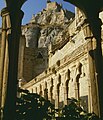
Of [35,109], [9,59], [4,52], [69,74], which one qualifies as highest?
[69,74]

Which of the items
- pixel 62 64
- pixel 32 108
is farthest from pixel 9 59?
pixel 62 64

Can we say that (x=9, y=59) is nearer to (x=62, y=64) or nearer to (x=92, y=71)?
(x=92, y=71)

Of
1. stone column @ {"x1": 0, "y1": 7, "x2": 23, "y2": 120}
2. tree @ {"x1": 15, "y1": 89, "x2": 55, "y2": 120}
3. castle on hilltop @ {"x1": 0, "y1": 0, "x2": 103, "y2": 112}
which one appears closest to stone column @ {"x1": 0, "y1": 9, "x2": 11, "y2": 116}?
stone column @ {"x1": 0, "y1": 7, "x2": 23, "y2": 120}

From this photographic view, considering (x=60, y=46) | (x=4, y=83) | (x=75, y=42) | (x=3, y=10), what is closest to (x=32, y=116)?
(x=4, y=83)

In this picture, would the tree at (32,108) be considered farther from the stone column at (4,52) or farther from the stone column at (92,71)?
the stone column at (92,71)

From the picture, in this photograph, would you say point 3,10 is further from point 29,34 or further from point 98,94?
point 29,34

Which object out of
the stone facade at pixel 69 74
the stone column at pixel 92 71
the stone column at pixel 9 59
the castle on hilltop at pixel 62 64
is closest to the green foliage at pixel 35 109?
the stone column at pixel 9 59

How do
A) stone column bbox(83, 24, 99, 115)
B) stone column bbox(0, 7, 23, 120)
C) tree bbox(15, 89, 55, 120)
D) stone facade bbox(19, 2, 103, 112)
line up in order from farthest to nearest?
stone facade bbox(19, 2, 103, 112)
stone column bbox(83, 24, 99, 115)
stone column bbox(0, 7, 23, 120)
tree bbox(15, 89, 55, 120)

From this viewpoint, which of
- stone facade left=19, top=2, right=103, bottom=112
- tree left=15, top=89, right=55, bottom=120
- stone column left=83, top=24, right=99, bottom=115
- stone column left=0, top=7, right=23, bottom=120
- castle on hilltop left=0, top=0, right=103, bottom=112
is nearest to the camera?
tree left=15, top=89, right=55, bottom=120

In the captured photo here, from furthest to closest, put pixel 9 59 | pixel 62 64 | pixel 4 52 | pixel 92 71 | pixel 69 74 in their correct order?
1. pixel 62 64
2. pixel 69 74
3. pixel 92 71
4. pixel 4 52
5. pixel 9 59

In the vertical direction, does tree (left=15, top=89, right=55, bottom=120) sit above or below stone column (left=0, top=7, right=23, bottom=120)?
below

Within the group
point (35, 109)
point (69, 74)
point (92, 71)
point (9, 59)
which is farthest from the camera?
point (69, 74)

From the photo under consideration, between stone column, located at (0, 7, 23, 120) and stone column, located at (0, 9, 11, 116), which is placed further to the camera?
stone column, located at (0, 9, 11, 116)

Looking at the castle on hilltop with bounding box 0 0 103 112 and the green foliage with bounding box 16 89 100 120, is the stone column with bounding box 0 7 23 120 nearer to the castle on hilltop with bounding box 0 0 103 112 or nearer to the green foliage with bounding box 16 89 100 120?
the green foliage with bounding box 16 89 100 120
